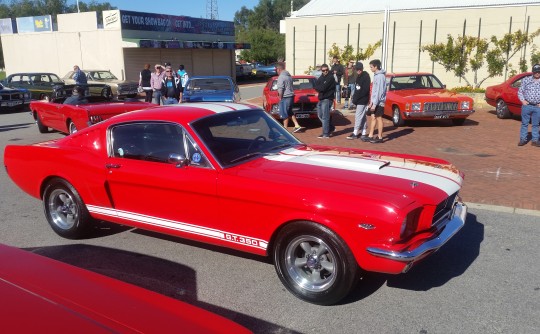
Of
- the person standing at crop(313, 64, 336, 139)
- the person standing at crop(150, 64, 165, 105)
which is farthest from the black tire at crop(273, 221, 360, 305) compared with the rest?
the person standing at crop(150, 64, 165, 105)

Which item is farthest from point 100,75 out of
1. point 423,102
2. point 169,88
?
point 423,102

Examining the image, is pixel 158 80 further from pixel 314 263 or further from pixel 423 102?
pixel 314 263

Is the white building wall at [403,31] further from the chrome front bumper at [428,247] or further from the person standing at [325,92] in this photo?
the chrome front bumper at [428,247]

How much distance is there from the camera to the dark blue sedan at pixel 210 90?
1450 centimetres

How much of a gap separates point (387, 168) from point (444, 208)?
60 cm

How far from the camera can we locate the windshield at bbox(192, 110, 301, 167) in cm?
450

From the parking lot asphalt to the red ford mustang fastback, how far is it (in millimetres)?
2258

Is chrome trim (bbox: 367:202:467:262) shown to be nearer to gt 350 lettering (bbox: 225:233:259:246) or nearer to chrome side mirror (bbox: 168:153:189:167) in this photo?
gt 350 lettering (bbox: 225:233:259:246)

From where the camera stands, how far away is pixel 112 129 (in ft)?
16.6

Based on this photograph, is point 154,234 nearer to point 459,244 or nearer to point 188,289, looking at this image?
point 188,289

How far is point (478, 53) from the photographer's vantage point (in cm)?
2253

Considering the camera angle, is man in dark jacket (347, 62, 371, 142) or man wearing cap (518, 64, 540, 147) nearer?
man wearing cap (518, 64, 540, 147)

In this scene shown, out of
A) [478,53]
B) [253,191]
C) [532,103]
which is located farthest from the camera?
[478,53]

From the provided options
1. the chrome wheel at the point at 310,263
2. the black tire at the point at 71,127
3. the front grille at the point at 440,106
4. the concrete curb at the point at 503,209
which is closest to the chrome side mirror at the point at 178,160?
the chrome wheel at the point at 310,263
